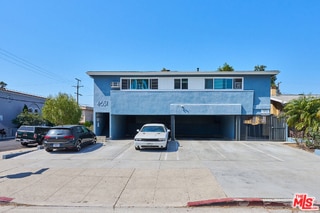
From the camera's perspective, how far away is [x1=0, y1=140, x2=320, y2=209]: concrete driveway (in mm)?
5742

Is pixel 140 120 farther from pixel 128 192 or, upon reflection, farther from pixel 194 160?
pixel 128 192

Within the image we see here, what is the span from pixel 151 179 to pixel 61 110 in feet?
64.4

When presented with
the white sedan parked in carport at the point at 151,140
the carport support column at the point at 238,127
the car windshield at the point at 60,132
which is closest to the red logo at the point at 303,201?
the white sedan parked in carport at the point at 151,140

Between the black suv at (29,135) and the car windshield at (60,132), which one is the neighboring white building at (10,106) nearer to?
the black suv at (29,135)

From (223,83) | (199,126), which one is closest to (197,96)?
(223,83)

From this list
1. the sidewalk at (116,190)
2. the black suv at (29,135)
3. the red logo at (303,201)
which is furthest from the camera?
the black suv at (29,135)

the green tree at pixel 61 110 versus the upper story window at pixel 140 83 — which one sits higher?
the upper story window at pixel 140 83

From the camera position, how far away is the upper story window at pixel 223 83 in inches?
735

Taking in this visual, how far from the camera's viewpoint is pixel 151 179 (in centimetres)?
732

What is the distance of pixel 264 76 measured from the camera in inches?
735

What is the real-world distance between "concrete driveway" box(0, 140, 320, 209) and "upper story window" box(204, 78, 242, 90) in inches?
335

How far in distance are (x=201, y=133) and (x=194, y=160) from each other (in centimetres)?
A: 1376

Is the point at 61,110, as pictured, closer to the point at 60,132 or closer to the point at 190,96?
the point at 60,132

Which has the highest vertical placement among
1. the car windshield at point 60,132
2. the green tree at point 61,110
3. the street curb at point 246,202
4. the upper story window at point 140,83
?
the upper story window at point 140,83
